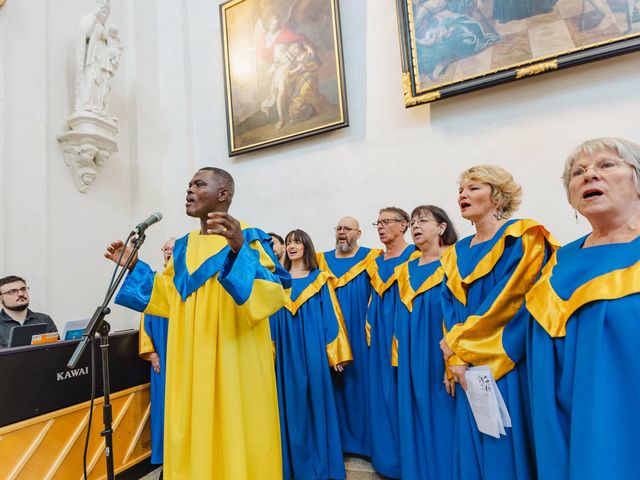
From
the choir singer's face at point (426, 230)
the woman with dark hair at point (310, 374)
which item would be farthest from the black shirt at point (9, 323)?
the choir singer's face at point (426, 230)

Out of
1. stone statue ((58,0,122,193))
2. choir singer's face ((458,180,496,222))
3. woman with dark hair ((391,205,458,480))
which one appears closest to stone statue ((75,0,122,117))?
stone statue ((58,0,122,193))

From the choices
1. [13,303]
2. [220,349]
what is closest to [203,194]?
[220,349]

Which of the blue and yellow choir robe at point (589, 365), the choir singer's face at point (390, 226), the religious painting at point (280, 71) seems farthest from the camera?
the religious painting at point (280, 71)

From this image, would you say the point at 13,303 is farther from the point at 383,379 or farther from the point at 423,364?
A: the point at 423,364

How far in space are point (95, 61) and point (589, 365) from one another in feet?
18.6

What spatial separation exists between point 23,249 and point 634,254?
4873mm

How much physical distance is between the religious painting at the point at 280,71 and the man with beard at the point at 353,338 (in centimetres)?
197

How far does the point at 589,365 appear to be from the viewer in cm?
122

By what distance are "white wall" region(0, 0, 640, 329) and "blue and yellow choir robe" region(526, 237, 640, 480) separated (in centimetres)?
289

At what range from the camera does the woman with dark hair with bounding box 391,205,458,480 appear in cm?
250

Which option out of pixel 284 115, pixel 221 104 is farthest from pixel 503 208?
pixel 221 104

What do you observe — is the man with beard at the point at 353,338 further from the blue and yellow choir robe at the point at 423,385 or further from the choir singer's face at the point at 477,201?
the choir singer's face at the point at 477,201

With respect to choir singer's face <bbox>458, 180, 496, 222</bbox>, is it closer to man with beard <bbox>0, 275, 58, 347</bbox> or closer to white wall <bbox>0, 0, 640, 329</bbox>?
white wall <bbox>0, 0, 640, 329</bbox>

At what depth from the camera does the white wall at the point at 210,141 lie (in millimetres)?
3926
